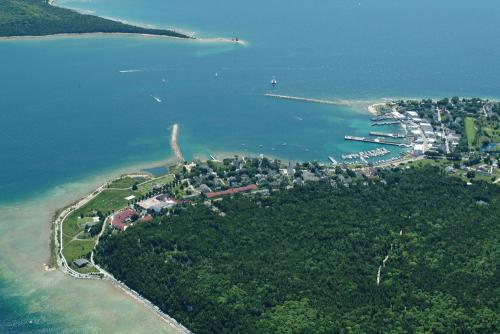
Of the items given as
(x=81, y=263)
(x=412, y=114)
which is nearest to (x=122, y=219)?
(x=81, y=263)

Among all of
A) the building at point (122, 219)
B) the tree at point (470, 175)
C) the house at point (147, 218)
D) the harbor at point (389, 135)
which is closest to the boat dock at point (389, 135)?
the harbor at point (389, 135)

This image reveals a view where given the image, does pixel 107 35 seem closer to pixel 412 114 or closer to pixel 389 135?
pixel 412 114

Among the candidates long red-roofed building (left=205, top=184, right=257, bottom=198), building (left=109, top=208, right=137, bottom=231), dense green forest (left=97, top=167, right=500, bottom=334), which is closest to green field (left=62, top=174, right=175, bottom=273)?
building (left=109, top=208, right=137, bottom=231)

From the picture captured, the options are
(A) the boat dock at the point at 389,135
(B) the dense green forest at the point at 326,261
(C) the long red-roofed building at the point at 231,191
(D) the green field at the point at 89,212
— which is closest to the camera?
(B) the dense green forest at the point at 326,261

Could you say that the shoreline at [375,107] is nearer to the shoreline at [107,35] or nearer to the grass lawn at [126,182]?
the shoreline at [107,35]

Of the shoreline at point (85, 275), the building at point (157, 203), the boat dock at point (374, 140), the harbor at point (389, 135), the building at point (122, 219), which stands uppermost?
the harbor at point (389, 135)
